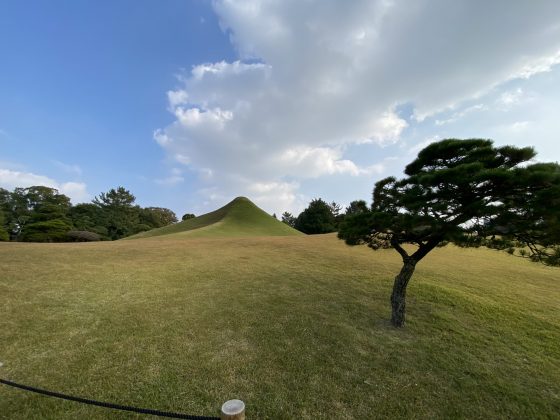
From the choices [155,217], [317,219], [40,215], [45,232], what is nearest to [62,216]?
[40,215]

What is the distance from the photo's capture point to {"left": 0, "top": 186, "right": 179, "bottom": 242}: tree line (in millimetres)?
38562

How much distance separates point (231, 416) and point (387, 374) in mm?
3886

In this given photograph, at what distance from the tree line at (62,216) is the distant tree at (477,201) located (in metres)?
44.4

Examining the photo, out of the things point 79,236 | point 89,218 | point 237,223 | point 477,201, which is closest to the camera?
point 477,201

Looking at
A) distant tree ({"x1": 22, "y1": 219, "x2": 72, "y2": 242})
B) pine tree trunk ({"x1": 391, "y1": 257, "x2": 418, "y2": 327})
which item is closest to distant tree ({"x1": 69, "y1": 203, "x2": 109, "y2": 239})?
distant tree ({"x1": 22, "y1": 219, "x2": 72, "y2": 242})

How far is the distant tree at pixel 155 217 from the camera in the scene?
6969 centimetres

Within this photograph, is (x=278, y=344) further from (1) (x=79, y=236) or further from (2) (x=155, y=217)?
(2) (x=155, y=217)

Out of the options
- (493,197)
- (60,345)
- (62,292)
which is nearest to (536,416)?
(493,197)

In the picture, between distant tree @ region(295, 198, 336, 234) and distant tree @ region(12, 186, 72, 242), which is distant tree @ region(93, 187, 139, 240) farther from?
distant tree @ region(295, 198, 336, 234)

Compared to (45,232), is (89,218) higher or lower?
higher

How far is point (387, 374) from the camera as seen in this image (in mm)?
5035

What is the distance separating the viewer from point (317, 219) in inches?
2074

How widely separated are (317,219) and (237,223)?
16.4 metres

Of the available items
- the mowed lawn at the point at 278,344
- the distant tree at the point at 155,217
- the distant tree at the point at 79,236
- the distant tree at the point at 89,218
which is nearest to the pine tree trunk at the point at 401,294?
the mowed lawn at the point at 278,344
